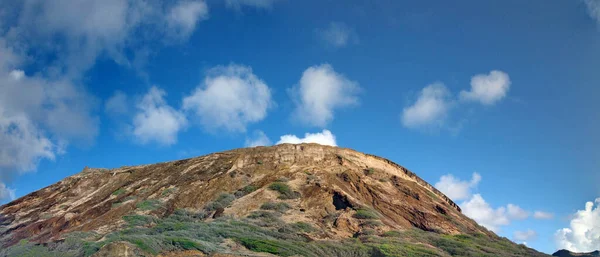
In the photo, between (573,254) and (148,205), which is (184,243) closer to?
(148,205)

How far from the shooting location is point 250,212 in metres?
34.8

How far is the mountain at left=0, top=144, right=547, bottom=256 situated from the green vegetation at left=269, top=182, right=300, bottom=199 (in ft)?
0.30

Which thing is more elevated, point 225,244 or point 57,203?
point 57,203

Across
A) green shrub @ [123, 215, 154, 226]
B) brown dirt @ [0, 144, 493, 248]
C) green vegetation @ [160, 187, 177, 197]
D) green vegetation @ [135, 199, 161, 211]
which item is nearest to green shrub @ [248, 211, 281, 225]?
brown dirt @ [0, 144, 493, 248]

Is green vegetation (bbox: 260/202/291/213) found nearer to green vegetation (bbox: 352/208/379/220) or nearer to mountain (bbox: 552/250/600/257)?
green vegetation (bbox: 352/208/379/220)

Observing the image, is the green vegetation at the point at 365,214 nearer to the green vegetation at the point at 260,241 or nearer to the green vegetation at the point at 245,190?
the green vegetation at the point at 260,241

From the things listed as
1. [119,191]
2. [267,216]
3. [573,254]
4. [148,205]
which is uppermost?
[119,191]

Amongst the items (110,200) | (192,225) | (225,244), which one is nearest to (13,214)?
(110,200)

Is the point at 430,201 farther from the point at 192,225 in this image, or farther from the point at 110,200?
the point at 110,200

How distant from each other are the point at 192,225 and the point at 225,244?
4.76 m

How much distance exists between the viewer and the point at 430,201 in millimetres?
42750

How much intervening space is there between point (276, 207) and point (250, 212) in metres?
2.04

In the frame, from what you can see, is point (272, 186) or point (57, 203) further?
point (57, 203)

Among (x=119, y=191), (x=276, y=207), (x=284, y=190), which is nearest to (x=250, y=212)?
(x=276, y=207)
